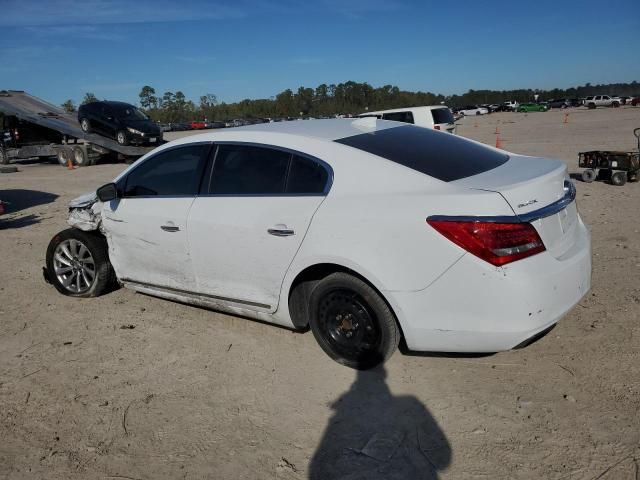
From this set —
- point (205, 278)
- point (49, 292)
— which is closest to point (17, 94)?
point (49, 292)

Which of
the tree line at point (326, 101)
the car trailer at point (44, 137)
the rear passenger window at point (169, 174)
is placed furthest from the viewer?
the tree line at point (326, 101)

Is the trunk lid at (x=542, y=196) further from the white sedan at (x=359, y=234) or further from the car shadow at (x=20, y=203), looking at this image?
the car shadow at (x=20, y=203)

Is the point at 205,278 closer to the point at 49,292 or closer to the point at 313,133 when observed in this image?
the point at 313,133

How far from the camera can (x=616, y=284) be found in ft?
15.4

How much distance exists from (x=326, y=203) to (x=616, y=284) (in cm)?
310

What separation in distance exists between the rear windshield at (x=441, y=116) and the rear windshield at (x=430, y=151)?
13464 millimetres

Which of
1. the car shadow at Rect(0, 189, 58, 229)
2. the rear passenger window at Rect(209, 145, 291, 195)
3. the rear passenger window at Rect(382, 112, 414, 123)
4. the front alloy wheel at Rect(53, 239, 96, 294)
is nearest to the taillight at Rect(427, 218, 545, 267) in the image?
the rear passenger window at Rect(209, 145, 291, 195)

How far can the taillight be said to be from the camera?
2.76m

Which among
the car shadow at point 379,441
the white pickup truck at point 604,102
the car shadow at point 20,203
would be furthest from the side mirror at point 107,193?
the white pickup truck at point 604,102

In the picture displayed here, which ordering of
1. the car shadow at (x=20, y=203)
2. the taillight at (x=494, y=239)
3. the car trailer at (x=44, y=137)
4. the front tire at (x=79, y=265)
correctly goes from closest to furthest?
the taillight at (x=494, y=239)
the front tire at (x=79, y=265)
the car shadow at (x=20, y=203)
the car trailer at (x=44, y=137)

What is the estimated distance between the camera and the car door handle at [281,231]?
3410 millimetres

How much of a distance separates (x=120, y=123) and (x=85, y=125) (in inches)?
71.1

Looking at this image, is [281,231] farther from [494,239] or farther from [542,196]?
[542,196]

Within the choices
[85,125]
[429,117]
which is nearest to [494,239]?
[429,117]
